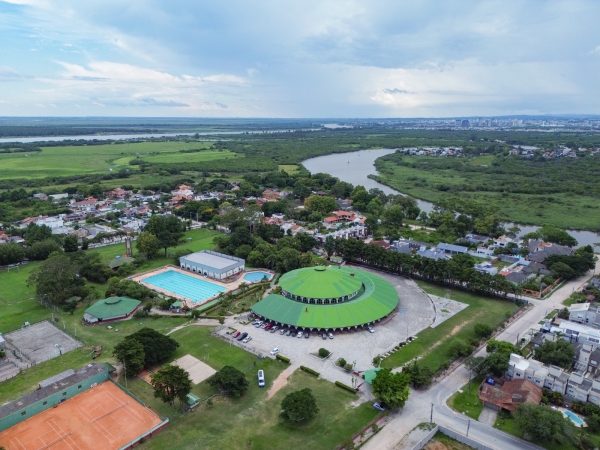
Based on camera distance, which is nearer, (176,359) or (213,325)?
(176,359)

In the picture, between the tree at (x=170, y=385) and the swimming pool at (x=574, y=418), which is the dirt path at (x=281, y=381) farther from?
the swimming pool at (x=574, y=418)

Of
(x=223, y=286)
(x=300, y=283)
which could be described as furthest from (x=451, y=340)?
(x=223, y=286)

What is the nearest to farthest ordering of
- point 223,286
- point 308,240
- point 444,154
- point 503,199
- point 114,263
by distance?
point 223,286 < point 114,263 < point 308,240 < point 503,199 < point 444,154

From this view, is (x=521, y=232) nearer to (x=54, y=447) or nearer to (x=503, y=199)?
(x=503, y=199)

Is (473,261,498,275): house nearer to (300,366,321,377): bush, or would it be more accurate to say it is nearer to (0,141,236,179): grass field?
(300,366,321,377): bush

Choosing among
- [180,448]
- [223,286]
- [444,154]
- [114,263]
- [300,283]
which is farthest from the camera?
[444,154]

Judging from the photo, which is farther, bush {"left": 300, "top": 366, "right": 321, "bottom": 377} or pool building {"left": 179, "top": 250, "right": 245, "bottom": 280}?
pool building {"left": 179, "top": 250, "right": 245, "bottom": 280}

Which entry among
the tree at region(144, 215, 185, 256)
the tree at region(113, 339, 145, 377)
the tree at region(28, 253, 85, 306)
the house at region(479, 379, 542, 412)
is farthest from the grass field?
the house at region(479, 379, 542, 412)
